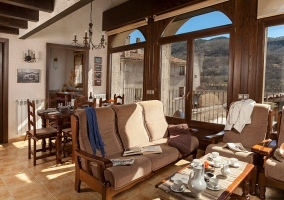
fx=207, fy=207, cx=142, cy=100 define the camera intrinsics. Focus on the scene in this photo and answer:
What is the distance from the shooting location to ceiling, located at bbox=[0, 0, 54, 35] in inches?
109

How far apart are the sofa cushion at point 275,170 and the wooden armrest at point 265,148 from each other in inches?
4.3

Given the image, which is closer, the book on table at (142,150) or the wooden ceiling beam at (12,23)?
the book on table at (142,150)

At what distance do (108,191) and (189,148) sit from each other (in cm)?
149

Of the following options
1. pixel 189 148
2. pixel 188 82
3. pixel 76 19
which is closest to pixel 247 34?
pixel 188 82

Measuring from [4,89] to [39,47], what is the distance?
127cm

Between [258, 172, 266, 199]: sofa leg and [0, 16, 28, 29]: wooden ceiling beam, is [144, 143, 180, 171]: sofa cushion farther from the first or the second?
[0, 16, 28, 29]: wooden ceiling beam

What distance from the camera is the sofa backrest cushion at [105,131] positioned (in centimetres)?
246

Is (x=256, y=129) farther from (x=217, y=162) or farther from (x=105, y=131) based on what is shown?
(x=105, y=131)

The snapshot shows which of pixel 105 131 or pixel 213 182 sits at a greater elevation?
pixel 105 131

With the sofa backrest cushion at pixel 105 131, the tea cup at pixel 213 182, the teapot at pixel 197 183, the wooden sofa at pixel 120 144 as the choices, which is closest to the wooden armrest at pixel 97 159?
the wooden sofa at pixel 120 144

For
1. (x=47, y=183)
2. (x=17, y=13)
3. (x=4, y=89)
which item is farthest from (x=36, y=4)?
(x=4, y=89)

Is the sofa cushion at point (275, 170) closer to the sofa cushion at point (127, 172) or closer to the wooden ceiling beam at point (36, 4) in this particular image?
the sofa cushion at point (127, 172)

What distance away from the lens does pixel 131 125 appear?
307 cm

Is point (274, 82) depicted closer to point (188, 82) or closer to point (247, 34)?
point (247, 34)
